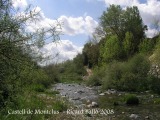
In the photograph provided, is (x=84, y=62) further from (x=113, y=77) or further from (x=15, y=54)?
(x=15, y=54)

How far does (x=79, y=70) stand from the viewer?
265 feet

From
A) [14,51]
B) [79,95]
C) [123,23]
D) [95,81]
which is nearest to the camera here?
[14,51]

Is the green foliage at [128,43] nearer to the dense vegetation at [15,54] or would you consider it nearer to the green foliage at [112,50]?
the green foliage at [112,50]

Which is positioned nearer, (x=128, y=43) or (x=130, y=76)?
(x=130, y=76)

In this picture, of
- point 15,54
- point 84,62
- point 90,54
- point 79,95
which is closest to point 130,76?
point 79,95

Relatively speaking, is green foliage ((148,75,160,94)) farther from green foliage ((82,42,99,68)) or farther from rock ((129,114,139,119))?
green foliage ((82,42,99,68))

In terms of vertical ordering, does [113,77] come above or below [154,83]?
above

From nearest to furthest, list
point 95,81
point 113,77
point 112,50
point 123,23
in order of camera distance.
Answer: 1. point 113,77
2. point 95,81
3. point 112,50
4. point 123,23

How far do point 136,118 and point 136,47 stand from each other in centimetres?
4631

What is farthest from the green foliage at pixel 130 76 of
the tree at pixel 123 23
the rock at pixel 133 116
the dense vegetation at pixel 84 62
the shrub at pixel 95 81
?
the tree at pixel 123 23

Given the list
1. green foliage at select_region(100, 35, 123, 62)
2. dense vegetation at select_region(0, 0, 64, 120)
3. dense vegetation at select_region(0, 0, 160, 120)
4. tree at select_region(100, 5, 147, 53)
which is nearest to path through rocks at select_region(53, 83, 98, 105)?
dense vegetation at select_region(0, 0, 160, 120)

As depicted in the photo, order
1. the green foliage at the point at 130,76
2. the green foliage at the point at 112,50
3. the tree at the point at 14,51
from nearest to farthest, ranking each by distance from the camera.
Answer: the tree at the point at 14,51 → the green foliage at the point at 130,76 → the green foliage at the point at 112,50

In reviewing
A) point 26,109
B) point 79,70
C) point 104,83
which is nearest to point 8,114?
point 26,109

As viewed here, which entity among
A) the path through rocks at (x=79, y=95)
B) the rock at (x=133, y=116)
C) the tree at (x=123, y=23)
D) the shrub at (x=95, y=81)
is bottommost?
the rock at (x=133, y=116)
